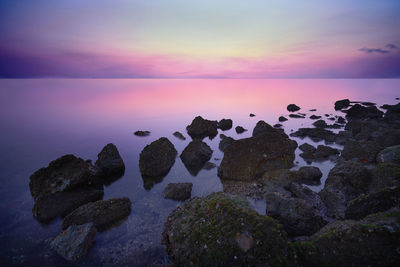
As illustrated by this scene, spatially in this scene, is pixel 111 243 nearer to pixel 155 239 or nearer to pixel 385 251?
pixel 155 239

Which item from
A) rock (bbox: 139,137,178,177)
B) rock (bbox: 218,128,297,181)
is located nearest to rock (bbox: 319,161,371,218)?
rock (bbox: 218,128,297,181)

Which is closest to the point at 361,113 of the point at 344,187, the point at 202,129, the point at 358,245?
the point at 202,129

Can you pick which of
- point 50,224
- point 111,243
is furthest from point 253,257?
point 50,224

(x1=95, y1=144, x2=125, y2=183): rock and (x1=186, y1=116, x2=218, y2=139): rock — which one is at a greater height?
(x1=95, y1=144, x2=125, y2=183): rock

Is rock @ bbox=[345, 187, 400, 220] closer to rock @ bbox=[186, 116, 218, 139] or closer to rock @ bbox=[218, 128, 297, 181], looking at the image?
rock @ bbox=[218, 128, 297, 181]

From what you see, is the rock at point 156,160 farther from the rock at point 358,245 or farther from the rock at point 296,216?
the rock at point 358,245

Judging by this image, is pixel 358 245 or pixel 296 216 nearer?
pixel 358 245

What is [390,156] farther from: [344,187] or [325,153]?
[325,153]

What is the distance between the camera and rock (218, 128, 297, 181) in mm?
15125

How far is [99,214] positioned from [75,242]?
1744mm

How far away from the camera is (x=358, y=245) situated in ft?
16.9

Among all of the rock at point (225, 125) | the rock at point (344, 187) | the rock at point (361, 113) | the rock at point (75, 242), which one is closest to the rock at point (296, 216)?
the rock at point (344, 187)

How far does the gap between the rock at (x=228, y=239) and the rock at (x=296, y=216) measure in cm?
283

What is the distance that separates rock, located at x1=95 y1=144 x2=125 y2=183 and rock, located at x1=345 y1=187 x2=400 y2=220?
14724 mm
